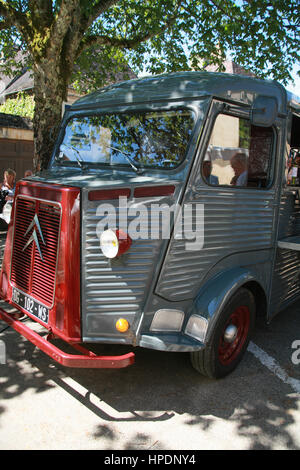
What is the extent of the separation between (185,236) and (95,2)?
6.66 m

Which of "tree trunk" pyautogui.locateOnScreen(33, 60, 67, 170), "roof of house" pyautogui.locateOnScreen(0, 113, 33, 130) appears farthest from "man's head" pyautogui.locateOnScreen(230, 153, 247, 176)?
"roof of house" pyautogui.locateOnScreen(0, 113, 33, 130)

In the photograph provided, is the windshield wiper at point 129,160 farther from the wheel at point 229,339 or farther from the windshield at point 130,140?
the wheel at point 229,339

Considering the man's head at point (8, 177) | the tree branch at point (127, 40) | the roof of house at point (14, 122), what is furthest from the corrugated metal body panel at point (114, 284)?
the roof of house at point (14, 122)

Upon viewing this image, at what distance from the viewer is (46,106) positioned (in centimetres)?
721

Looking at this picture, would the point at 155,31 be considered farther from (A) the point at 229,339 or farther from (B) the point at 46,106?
(A) the point at 229,339

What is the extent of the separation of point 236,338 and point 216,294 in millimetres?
830

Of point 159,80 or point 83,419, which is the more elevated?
point 159,80

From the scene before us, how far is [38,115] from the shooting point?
7.29 metres

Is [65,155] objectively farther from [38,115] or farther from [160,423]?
[38,115]

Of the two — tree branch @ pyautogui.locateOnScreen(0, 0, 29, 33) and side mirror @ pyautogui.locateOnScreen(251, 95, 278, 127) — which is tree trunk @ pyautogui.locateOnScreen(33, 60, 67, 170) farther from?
side mirror @ pyautogui.locateOnScreen(251, 95, 278, 127)

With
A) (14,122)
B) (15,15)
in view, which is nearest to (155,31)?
(15,15)

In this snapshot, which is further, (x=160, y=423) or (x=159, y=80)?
(x=159, y=80)

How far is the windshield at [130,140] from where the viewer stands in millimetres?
3307

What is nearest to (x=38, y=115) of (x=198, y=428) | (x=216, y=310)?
(x=216, y=310)
